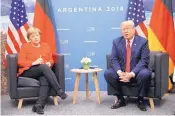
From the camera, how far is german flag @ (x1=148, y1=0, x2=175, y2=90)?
5137 millimetres

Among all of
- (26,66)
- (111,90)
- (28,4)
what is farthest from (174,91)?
(28,4)

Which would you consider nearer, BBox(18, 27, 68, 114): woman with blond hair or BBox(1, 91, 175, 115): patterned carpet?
BBox(1, 91, 175, 115): patterned carpet

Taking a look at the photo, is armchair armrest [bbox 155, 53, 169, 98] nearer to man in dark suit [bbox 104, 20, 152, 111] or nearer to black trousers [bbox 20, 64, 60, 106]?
man in dark suit [bbox 104, 20, 152, 111]

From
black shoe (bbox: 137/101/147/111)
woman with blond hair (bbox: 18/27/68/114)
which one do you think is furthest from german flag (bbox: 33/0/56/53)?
black shoe (bbox: 137/101/147/111)

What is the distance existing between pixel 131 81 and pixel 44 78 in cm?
117

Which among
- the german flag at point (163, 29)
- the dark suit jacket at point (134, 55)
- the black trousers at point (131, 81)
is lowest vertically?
the black trousers at point (131, 81)

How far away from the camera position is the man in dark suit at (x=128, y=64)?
4.14 m

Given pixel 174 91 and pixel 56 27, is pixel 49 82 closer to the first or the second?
pixel 56 27

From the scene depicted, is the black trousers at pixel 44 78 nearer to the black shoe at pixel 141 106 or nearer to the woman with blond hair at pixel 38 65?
the woman with blond hair at pixel 38 65

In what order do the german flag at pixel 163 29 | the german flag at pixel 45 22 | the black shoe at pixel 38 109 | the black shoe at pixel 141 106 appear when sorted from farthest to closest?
the german flag at pixel 45 22, the german flag at pixel 163 29, the black shoe at pixel 141 106, the black shoe at pixel 38 109

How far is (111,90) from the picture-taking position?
14.3ft

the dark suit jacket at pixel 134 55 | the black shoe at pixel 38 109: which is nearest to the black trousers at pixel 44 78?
the black shoe at pixel 38 109

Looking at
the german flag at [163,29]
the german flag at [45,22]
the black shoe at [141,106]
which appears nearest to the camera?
the black shoe at [141,106]

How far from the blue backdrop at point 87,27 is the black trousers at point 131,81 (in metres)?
1.20
